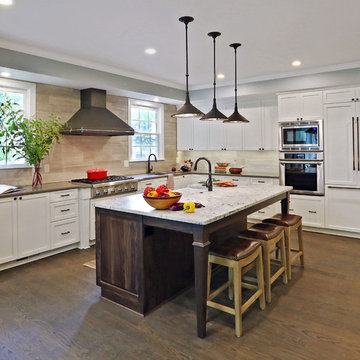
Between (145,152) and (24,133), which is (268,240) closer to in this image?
(24,133)

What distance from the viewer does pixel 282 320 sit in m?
2.52

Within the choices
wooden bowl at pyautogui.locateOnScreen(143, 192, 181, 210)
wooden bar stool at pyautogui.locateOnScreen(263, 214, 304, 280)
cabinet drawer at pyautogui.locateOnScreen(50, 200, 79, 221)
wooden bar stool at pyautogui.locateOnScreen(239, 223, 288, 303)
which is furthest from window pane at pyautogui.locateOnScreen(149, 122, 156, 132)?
wooden bowl at pyautogui.locateOnScreen(143, 192, 181, 210)

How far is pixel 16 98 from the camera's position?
433 cm

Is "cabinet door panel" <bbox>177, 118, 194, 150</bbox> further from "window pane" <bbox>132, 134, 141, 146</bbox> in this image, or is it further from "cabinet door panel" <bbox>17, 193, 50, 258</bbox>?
"cabinet door panel" <bbox>17, 193, 50, 258</bbox>

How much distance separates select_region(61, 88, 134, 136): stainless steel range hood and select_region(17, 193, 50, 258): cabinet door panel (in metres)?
1.16

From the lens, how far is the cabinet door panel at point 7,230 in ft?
11.5

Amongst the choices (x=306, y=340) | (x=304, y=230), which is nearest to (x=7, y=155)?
(x=306, y=340)

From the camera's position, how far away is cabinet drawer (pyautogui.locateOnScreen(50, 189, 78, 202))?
13.3ft

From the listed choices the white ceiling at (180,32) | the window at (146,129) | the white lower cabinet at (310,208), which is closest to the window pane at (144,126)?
the window at (146,129)

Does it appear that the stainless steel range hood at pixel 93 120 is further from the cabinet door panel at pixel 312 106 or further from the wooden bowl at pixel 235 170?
the cabinet door panel at pixel 312 106

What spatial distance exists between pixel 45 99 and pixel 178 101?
2.65 meters

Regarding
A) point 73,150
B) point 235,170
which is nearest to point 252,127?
point 235,170

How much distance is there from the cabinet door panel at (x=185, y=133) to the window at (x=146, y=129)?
484 millimetres

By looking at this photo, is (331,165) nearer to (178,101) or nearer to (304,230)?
(304,230)
